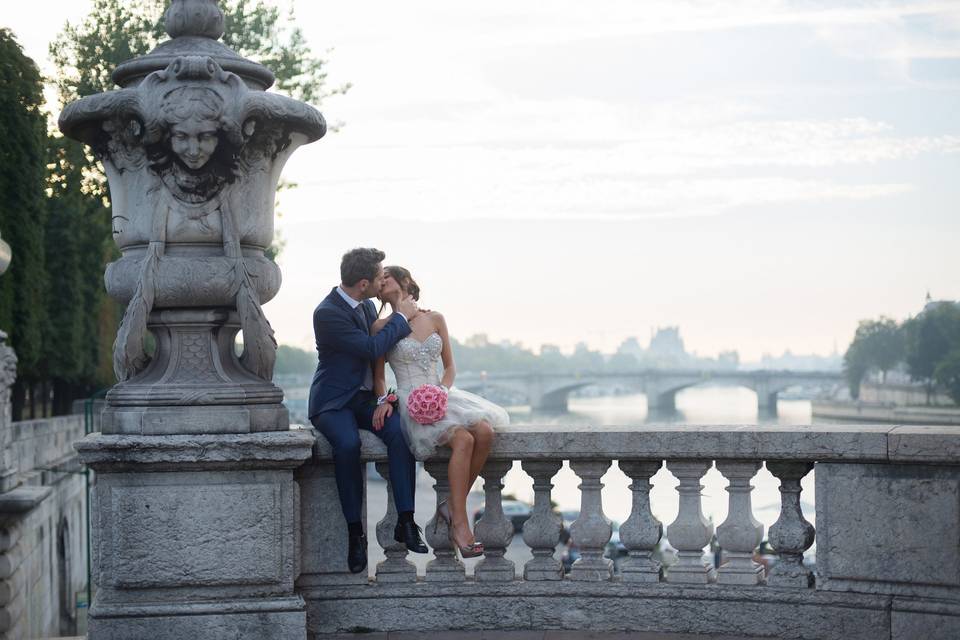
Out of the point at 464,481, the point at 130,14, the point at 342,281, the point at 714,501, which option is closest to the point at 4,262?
the point at 342,281

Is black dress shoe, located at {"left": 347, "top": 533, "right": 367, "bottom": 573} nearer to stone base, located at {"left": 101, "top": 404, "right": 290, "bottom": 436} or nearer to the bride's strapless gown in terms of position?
the bride's strapless gown

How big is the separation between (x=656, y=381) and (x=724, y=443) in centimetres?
10152

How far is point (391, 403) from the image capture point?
5566 mm

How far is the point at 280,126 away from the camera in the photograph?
5.34 m

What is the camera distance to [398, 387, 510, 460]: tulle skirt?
212 inches

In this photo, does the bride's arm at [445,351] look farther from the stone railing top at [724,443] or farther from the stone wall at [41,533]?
the stone wall at [41,533]

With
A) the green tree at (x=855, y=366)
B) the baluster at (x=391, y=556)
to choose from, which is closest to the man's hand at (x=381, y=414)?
the baluster at (x=391, y=556)

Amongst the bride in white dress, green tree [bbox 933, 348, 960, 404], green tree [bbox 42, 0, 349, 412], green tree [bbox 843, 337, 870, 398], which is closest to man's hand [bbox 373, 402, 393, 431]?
the bride in white dress

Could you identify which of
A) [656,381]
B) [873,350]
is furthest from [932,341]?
[656,381]

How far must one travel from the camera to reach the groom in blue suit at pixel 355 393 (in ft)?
17.7

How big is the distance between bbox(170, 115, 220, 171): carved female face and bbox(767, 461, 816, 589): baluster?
107 inches

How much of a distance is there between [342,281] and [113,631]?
1.77 meters

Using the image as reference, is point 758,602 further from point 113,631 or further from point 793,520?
point 113,631

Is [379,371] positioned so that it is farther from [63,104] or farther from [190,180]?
[63,104]
